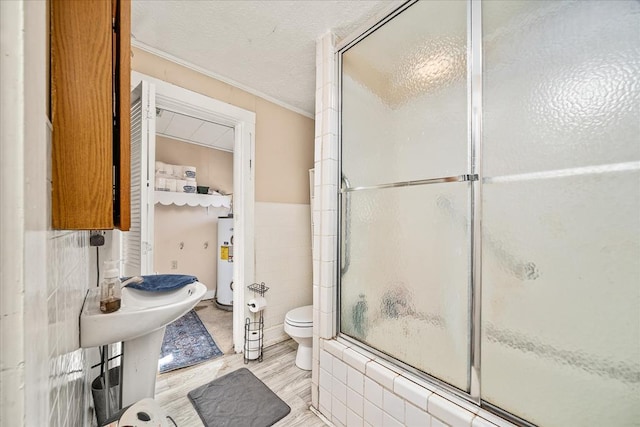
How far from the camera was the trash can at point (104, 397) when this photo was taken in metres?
1.19

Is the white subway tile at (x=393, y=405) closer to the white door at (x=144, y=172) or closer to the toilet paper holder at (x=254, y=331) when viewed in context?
the toilet paper holder at (x=254, y=331)

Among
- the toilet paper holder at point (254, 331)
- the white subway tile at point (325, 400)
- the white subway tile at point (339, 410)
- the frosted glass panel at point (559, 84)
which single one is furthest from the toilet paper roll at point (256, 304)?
the frosted glass panel at point (559, 84)

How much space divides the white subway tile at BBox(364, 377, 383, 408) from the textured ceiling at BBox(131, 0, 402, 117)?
1863 mm

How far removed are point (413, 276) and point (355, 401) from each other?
28.3 inches

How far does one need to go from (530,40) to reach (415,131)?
467mm

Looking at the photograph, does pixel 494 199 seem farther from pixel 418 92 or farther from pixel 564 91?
pixel 418 92

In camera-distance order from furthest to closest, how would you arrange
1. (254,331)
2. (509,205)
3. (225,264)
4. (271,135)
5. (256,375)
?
(225,264) → (271,135) → (254,331) → (256,375) → (509,205)

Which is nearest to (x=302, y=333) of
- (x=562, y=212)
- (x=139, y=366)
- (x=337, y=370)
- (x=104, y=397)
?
(x=337, y=370)

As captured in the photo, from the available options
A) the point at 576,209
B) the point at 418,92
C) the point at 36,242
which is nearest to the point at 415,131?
the point at 418,92

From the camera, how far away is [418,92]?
1.16 metres

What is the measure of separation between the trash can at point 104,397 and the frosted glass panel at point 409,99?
1658 mm

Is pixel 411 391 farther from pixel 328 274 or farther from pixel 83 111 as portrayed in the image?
pixel 83 111

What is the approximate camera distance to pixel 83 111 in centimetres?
59

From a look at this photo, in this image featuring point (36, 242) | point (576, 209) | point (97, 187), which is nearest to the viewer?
point (36, 242)
